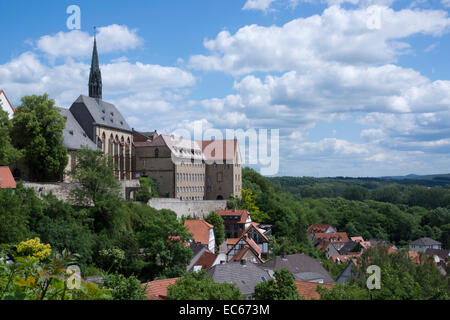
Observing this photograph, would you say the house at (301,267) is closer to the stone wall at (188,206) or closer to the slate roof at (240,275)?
the slate roof at (240,275)

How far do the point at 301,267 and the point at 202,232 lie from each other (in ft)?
37.2

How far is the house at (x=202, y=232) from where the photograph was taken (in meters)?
48.0

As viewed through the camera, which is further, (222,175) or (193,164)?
(222,175)

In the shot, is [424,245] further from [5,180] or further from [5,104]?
[5,180]

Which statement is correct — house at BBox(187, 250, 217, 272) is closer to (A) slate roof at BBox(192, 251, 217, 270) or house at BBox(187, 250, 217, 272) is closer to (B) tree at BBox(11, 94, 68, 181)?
(A) slate roof at BBox(192, 251, 217, 270)

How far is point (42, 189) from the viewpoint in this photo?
114ft

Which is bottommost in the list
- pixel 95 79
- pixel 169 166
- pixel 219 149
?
pixel 169 166

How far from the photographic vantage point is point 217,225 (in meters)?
55.2

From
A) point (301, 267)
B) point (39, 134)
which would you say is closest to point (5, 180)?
point (39, 134)

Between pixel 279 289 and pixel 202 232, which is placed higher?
pixel 279 289

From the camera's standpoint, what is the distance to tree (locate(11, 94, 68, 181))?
39.8 meters

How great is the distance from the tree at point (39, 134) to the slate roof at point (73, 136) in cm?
389

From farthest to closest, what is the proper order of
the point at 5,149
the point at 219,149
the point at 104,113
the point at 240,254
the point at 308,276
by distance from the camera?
the point at 219,149, the point at 104,113, the point at 240,254, the point at 308,276, the point at 5,149
